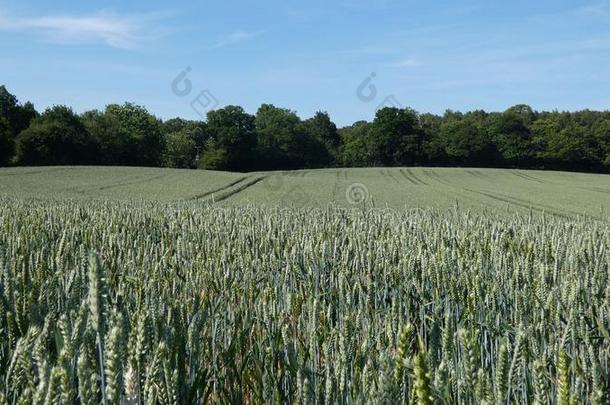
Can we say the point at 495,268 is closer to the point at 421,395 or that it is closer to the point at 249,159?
the point at 421,395

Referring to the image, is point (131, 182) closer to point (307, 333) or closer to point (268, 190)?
point (268, 190)

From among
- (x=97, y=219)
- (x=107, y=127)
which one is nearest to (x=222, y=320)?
(x=97, y=219)

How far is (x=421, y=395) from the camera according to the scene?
105cm

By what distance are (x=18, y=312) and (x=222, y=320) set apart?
0.87 meters

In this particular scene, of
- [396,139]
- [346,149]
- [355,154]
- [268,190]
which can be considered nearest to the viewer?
[268,190]

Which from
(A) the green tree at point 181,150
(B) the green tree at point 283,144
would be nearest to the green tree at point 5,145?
(A) the green tree at point 181,150

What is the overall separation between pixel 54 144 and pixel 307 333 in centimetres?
5876

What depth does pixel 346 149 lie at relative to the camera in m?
94.1

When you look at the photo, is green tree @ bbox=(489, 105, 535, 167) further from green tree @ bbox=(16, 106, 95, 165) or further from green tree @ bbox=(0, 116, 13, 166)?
green tree @ bbox=(0, 116, 13, 166)

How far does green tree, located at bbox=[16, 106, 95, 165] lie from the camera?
5562 centimetres

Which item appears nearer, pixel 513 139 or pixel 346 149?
pixel 513 139

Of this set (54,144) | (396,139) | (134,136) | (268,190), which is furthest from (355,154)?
(268,190)

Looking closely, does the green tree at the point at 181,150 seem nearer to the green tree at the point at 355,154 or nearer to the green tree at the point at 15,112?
the green tree at the point at 15,112

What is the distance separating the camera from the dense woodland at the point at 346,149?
229 feet
